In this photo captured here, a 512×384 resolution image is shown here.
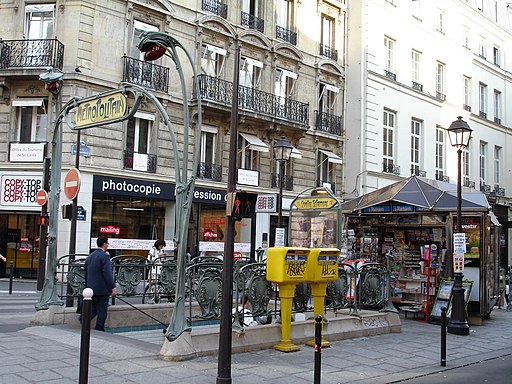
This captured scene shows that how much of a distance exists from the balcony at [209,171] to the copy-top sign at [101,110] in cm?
1559

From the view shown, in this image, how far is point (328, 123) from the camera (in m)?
32.5

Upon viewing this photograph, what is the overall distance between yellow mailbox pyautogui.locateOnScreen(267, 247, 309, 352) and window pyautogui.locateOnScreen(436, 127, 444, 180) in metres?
29.1

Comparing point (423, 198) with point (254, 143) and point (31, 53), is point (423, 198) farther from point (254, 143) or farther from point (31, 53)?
point (31, 53)

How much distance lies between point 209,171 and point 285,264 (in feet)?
56.3

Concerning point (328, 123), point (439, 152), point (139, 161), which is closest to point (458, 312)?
point (139, 161)

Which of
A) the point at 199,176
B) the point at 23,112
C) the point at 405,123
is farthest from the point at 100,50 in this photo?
the point at 405,123

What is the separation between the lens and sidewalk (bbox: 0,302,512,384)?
25.2 ft

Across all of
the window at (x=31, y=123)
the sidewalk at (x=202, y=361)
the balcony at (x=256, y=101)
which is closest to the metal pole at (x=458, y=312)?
the sidewalk at (x=202, y=361)

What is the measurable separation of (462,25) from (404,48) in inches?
303

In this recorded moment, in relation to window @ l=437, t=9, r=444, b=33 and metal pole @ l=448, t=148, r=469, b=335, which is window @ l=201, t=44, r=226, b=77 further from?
window @ l=437, t=9, r=444, b=33

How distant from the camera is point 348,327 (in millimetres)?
11742

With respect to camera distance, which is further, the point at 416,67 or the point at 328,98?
the point at 416,67

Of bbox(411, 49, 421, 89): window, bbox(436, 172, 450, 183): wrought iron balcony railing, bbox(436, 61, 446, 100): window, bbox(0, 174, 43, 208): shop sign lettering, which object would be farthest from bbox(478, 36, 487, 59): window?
bbox(0, 174, 43, 208): shop sign lettering

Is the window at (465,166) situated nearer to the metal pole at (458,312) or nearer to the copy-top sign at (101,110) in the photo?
the metal pole at (458,312)
